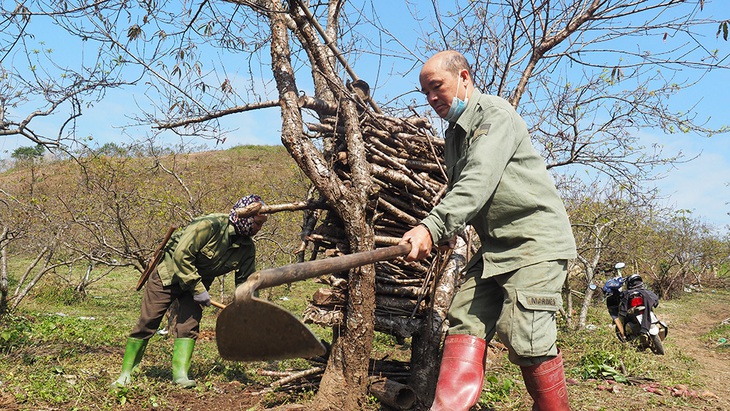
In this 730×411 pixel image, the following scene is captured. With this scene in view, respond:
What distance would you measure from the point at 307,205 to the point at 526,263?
7.64ft

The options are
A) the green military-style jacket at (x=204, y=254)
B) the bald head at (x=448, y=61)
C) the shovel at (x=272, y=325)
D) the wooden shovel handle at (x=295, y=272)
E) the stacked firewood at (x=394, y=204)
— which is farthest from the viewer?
the green military-style jacket at (x=204, y=254)

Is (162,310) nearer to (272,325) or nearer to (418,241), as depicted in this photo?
(272,325)

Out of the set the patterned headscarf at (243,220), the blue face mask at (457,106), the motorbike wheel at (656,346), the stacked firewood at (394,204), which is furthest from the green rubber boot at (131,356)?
the motorbike wheel at (656,346)

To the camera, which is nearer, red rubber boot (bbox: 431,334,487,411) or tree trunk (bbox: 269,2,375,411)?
red rubber boot (bbox: 431,334,487,411)

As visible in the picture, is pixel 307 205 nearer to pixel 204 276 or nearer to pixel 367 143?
pixel 367 143

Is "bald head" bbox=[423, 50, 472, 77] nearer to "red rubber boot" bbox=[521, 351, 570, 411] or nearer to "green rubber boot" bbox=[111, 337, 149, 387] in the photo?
"red rubber boot" bbox=[521, 351, 570, 411]

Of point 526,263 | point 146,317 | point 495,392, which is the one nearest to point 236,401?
point 146,317

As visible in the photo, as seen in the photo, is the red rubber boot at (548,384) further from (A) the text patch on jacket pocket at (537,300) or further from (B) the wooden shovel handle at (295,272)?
(B) the wooden shovel handle at (295,272)

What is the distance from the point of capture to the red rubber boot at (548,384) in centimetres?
266

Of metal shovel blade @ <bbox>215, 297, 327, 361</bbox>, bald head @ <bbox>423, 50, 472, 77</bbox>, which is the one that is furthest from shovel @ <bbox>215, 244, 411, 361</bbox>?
bald head @ <bbox>423, 50, 472, 77</bbox>

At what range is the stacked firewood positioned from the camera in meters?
4.72

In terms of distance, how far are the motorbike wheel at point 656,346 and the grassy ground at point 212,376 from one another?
225 mm

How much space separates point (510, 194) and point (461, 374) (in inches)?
35.3

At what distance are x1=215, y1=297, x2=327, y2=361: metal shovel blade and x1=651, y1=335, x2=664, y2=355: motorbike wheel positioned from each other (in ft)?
23.8
